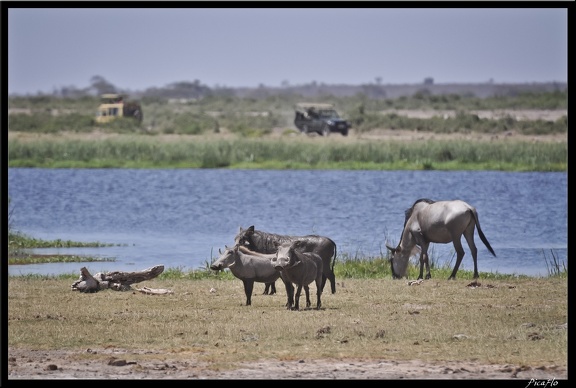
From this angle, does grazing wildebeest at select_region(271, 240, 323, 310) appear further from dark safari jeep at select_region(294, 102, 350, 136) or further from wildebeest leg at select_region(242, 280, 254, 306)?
dark safari jeep at select_region(294, 102, 350, 136)

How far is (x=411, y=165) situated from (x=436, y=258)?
23829 millimetres

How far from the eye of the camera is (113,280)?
16594mm

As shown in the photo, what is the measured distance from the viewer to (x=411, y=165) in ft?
150

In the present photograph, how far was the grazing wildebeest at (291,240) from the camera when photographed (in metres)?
15.6

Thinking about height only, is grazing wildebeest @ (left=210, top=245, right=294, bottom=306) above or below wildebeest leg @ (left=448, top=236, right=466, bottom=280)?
above

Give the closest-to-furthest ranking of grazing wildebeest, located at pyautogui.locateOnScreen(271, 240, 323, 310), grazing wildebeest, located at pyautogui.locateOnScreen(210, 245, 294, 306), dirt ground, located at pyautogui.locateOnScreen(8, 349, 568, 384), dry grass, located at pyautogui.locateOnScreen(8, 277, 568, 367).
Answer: dirt ground, located at pyautogui.locateOnScreen(8, 349, 568, 384) < dry grass, located at pyautogui.locateOnScreen(8, 277, 568, 367) < grazing wildebeest, located at pyautogui.locateOnScreen(271, 240, 323, 310) < grazing wildebeest, located at pyautogui.locateOnScreen(210, 245, 294, 306)

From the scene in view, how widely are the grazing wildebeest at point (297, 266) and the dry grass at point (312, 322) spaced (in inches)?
13.1

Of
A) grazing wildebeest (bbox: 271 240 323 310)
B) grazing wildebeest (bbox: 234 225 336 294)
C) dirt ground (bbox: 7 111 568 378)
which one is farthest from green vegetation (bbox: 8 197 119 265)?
dirt ground (bbox: 7 111 568 378)

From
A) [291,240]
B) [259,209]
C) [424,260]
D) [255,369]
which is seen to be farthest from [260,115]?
[255,369]

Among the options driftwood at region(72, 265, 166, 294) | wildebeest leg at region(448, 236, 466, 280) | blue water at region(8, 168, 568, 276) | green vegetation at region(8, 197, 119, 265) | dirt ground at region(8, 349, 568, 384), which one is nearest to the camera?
dirt ground at region(8, 349, 568, 384)

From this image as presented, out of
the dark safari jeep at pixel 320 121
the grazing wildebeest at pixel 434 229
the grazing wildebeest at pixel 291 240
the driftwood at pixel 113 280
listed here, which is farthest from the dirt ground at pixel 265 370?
the dark safari jeep at pixel 320 121

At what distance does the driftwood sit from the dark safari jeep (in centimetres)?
4175

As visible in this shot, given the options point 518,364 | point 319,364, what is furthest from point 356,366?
point 518,364

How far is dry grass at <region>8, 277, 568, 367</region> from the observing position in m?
12.2
